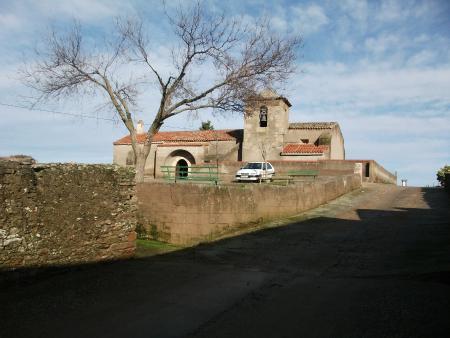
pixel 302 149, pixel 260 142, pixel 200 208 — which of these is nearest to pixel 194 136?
pixel 260 142

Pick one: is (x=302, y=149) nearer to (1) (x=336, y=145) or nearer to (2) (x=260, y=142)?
(2) (x=260, y=142)

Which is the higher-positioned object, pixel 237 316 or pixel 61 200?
pixel 61 200

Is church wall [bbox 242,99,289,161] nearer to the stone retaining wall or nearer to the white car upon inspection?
the white car

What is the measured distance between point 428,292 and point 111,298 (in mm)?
5080

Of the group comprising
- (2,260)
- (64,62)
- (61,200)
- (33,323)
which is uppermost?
(64,62)

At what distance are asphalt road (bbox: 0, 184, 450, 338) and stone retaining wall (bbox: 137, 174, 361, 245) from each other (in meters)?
1.84

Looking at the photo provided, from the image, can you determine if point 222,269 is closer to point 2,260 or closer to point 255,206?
point 2,260

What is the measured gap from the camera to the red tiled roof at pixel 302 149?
1203 inches

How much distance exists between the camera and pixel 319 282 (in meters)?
7.46

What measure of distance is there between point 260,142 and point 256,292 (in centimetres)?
2701

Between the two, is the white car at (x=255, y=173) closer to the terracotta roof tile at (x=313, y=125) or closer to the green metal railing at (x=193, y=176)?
the green metal railing at (x=193, y=176)

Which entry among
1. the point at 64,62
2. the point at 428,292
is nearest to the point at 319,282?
the point at 428,292

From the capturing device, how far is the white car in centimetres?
2473

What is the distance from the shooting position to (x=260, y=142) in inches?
1321
